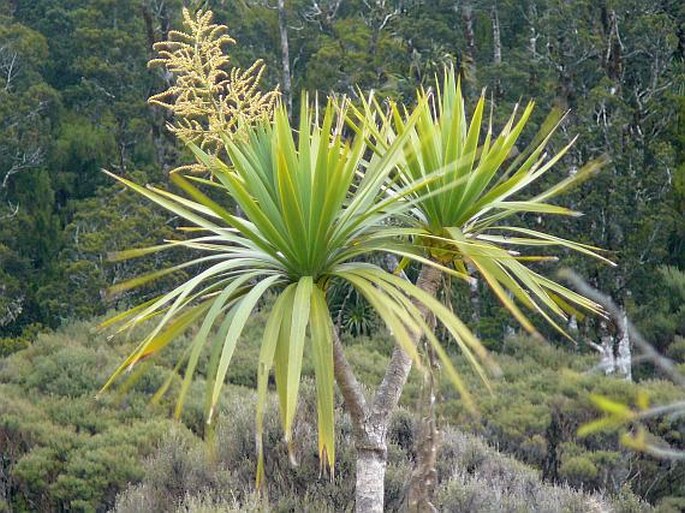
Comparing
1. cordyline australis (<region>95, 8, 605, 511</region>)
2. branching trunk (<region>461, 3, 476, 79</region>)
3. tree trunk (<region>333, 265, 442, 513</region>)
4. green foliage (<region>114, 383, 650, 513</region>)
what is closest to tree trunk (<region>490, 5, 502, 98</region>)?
branching trunk (<region>461, 3, 476, 79</region>)

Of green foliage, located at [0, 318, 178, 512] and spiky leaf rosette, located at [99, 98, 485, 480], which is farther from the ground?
spiky leaf rosette, located at [99, 98, 485, 480]

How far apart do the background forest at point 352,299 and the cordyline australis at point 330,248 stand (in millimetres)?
3237

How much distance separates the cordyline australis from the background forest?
3.24 m

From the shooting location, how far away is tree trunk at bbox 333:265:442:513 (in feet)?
13.8

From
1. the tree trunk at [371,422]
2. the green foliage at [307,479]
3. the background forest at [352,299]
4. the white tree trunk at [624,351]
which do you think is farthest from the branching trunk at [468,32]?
the tree trunk at [371,422]

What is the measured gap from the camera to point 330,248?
402 cm

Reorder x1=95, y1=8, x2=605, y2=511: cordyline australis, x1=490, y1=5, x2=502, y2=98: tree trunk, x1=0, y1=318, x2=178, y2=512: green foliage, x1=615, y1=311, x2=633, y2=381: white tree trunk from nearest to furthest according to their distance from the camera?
1. x1=95, y1=8, x2=605, y2=511: cordyline australis
2. x1=0, y1=318, x2=178, y2=512: green foliage
3. x1=615, y1=311, x2=633, y2=381: white tree trunk
4. x1=490, y1=5, x2=502, y2=98: tree trunk

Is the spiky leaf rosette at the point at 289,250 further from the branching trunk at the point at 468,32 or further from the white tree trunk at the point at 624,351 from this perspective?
the branching trunk at the point at 468,32

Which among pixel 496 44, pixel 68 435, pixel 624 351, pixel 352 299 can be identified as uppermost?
pixel 496 44

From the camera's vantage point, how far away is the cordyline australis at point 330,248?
3.60 meters

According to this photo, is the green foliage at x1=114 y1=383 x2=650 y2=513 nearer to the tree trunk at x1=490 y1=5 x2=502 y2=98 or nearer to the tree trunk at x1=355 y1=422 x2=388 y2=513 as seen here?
the tree trunk at x1=355 y1=422 x2=388 y2=513

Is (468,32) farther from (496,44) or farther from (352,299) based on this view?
(352,299)

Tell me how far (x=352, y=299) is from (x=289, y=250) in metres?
17.5

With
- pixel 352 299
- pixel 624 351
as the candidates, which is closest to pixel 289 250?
pixel 352 299
